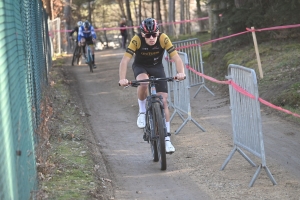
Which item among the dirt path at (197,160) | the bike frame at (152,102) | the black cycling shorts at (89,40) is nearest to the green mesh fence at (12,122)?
the dirt path at (197,160)

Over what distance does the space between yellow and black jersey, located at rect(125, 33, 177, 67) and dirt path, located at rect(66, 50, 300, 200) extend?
4.82 feet

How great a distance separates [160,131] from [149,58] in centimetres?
135

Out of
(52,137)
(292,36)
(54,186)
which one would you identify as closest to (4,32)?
(54,186)

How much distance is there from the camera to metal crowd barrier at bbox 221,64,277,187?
23.6 feet

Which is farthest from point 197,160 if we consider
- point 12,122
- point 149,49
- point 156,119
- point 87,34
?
point 87,34

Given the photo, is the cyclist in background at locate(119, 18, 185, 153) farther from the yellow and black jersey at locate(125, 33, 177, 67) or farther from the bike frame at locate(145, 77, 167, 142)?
the bike frame at locate(145, 77, 167, 142)

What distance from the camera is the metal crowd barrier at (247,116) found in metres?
7.19

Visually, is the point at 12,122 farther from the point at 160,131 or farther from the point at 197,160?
the point at 197,160

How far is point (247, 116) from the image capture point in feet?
25.0

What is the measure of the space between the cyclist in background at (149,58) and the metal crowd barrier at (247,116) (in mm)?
906

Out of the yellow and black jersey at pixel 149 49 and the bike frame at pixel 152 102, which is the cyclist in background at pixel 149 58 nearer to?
the yellow and black jersey at pixel 149 49

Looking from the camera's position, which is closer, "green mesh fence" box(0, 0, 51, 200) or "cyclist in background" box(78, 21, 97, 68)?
"green mesh fence" box(0, 0, 51, 200)

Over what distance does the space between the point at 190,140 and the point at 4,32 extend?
6355mm

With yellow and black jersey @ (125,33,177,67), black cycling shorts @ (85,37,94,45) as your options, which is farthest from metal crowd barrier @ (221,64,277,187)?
black cycling shorts @ (85,37,94,45)
